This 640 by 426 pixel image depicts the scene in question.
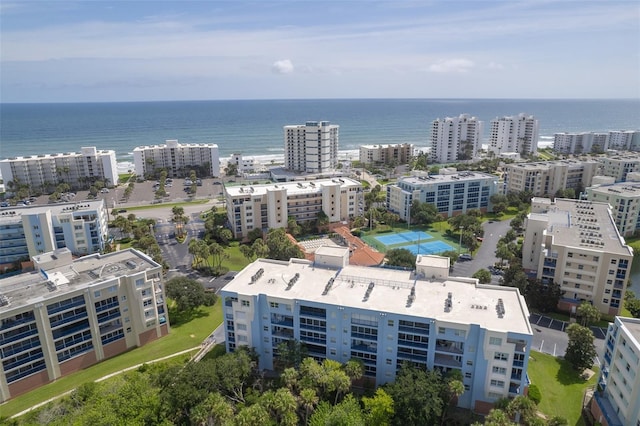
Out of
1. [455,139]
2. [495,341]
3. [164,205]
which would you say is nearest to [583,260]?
[495,341]

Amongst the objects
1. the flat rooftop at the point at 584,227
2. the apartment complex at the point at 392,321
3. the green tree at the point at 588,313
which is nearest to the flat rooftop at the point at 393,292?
the apartment complex at the point at 392,321

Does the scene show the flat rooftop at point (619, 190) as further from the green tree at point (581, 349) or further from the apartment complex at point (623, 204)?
the green tree at point (581, 349)

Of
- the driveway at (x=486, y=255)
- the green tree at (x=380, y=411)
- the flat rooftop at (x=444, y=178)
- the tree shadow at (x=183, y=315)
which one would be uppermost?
the flat rooftop at (x=444, y=178)

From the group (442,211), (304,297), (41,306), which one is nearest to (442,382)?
(304,297)

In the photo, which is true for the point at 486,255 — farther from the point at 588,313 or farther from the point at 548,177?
the point at 548,177

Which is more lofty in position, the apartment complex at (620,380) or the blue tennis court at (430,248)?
the apartment complex at (620,380)

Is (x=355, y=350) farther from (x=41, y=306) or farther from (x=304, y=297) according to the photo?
(x=41, y=306)

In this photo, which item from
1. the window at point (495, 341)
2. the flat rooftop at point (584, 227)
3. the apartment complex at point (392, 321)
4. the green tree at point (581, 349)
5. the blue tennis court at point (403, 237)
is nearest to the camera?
the window at point (495, 341)
